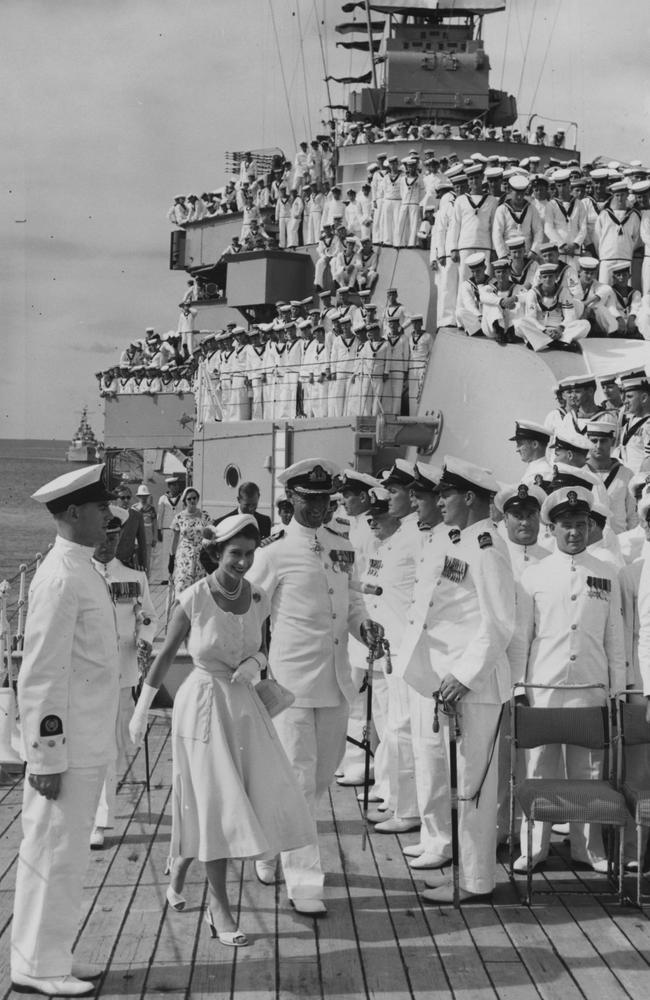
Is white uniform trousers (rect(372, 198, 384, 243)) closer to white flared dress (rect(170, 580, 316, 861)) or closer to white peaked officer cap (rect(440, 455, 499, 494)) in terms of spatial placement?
white peaked officer cap (rect(440, 455, 499, 494))

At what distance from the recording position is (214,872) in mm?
4500

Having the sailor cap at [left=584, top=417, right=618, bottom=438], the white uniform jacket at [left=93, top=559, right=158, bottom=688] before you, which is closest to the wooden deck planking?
the white uniform jacket at [left=93, top=559, right=158, bottom=688]

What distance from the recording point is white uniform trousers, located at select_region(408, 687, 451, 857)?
217 inches

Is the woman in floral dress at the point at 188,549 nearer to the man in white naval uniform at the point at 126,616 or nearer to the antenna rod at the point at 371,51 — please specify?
the man in white naval uniform at the point at 126,616

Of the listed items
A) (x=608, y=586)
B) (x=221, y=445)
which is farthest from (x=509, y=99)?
(x=608, y=586)

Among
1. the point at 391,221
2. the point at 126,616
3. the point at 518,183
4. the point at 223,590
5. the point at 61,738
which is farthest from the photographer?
the point at 391,221

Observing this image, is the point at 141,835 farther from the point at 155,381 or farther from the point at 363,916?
the point at 155,381

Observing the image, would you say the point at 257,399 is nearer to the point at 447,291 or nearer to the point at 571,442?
the point at 447,291

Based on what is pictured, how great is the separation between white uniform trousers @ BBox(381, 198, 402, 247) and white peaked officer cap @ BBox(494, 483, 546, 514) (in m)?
14.4

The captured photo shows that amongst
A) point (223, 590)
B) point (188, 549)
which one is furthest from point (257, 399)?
point (223, 590)

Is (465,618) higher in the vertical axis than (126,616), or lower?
higher

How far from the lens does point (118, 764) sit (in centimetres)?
701

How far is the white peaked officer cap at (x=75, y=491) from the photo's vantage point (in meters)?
4.10

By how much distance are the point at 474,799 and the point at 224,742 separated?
1230 millimetres
